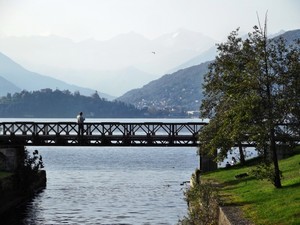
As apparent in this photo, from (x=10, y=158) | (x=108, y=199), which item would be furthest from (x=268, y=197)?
(x=10, y=158)

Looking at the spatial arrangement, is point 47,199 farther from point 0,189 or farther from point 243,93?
point 243,93

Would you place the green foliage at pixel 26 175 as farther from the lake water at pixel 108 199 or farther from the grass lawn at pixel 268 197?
the grass lawn at pixel 268 197

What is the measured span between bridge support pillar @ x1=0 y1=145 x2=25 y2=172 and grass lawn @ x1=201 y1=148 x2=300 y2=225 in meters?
21.9

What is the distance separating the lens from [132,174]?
82.6m

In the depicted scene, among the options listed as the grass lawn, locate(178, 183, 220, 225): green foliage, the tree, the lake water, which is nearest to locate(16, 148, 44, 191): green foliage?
the lake water

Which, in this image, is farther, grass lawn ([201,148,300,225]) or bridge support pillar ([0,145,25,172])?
bridge support pillar ([0,145,25,172])

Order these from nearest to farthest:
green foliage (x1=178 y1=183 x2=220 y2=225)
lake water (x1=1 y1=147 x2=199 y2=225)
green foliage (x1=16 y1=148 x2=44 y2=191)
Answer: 1. green foliage (x1=178 y1=183 x2=220 y2=225)
2. lake water (x1=1 y1=147 x2=199 y2=225)
3. green foliage (x1=16 y1=148 x2=44 y2=191)

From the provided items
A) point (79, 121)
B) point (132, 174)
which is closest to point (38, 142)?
point (79, 121)

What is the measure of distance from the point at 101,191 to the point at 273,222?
38.1 meters

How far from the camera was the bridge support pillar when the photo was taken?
5638 centimetres

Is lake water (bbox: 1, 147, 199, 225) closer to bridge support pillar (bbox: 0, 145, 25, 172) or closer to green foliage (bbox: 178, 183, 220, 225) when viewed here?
bridge support pillar (bbox: 0, 145, 25, 172)

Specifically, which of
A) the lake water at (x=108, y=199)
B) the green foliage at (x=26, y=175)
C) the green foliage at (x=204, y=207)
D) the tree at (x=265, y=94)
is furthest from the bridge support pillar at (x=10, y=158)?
the tree at (x=265, y=94)

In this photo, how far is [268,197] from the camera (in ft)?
94.8

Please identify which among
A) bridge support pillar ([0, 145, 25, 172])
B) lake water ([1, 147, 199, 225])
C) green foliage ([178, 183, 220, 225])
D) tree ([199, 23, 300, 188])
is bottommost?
lake water ([1, 147, 199, 225])
